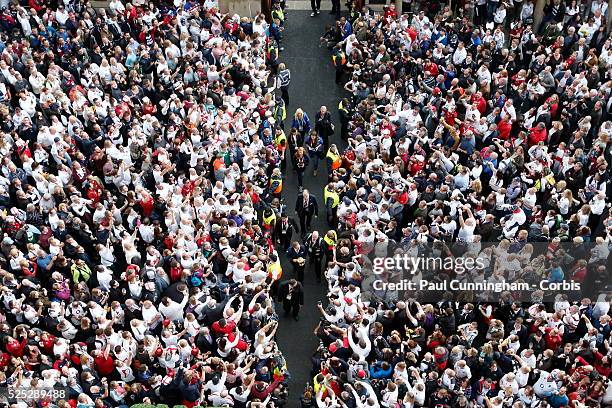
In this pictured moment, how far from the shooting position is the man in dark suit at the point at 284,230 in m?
21.0

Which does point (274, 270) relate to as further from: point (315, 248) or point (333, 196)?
point (333, 196)

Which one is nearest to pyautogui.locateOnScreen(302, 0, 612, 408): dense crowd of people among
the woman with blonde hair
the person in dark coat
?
the person in dark coat

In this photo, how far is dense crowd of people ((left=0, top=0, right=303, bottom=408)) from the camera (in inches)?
673

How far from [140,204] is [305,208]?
3.79 metres

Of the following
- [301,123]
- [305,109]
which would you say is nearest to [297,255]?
[301,123]

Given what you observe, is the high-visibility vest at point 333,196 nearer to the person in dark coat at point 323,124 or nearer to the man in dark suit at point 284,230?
the man in dark suit at point 284,230

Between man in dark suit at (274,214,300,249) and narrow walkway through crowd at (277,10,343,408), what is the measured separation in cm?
61

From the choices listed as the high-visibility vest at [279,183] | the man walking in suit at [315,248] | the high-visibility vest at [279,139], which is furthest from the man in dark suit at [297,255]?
the high-visibility vest at [279,139]

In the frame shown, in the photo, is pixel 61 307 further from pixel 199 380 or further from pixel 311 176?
pixel 311 176

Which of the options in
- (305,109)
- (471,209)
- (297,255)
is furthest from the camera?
(305,109)

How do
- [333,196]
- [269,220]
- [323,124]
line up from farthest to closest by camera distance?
1. [323,124]
2. [333,196]
3. [269,220]

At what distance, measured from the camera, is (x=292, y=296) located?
65.7 feet

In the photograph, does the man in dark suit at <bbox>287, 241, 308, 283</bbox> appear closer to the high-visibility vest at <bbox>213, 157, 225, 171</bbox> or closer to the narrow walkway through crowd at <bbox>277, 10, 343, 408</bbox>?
the narrow walkway through crowd at <bbox>277, 10, 343, 408</bbox>

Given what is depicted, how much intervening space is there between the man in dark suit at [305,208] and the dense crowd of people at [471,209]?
449mm
